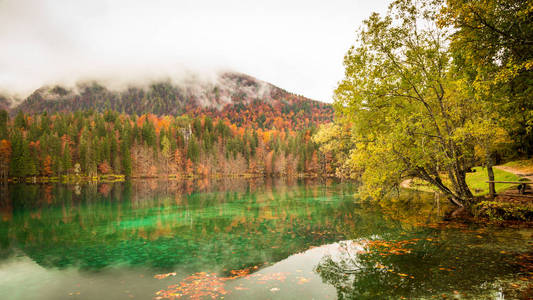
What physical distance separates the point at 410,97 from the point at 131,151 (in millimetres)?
125296

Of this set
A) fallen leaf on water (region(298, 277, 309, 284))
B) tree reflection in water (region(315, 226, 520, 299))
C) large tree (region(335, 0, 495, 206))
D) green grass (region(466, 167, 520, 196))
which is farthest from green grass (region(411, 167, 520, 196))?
fallen leaf on water (region(298, 277, 309, 284))

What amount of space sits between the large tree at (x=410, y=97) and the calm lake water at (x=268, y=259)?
13.1ft

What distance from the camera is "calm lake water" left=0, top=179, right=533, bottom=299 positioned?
30.8ft

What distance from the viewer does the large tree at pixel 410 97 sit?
1794cm

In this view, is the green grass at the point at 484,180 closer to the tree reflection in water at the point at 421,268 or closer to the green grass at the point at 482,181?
the green grass at the point at 482,181

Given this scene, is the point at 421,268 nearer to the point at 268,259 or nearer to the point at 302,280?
the point at 302,280

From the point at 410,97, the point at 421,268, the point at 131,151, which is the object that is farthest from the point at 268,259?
the point at 131,151

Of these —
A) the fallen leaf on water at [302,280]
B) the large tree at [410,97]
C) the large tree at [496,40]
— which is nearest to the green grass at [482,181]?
the large tree at [410,97]

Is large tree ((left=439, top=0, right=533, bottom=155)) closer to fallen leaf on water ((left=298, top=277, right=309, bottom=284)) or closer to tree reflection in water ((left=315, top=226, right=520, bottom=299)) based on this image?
tree reflection in water ((left=315, top=226, right=520, bottom=299))

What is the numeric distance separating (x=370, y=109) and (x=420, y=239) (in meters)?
10.9

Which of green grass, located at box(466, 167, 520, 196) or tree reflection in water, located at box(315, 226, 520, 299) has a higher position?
green grass, located at box(466, 167, 520, 196)

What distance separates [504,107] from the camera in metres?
16.5

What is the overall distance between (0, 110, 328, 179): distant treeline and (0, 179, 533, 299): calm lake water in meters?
94.8

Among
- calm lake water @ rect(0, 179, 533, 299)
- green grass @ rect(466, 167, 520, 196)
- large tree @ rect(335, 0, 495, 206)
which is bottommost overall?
calm lake water @ rect(0, 179, 533, 299)
